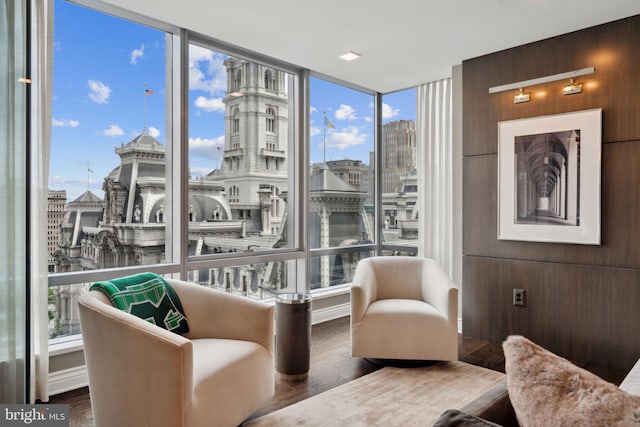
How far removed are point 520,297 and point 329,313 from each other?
1.88 meters

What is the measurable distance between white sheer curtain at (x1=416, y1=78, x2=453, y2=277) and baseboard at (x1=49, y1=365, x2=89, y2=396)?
130 inches

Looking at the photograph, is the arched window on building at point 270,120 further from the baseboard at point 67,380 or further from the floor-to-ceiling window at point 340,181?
the baseboard at point 67,380

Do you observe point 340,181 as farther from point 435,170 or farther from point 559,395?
point 559,395

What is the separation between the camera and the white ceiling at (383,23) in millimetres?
2795

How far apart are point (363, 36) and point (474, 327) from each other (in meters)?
2.74

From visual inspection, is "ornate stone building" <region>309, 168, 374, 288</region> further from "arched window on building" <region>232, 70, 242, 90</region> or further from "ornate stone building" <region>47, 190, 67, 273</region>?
"ornate stone building" <region>47, 190, 67, 273</region>

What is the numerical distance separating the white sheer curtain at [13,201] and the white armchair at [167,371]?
527 mm

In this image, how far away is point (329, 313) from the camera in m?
4.42

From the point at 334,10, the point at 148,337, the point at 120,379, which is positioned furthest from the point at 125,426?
the point at 334,10

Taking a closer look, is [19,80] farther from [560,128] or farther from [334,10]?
[560,128]

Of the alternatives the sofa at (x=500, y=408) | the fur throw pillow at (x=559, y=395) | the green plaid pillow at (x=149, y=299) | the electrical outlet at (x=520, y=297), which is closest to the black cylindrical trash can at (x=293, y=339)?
the green plaid pillow at (x=149, y=299)

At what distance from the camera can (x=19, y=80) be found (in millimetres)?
2295

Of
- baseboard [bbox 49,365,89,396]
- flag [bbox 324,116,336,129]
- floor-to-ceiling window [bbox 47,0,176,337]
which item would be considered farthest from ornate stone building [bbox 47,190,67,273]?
flag [bbox 324,116,336,129]

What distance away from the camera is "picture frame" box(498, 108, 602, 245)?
3.11 meters
